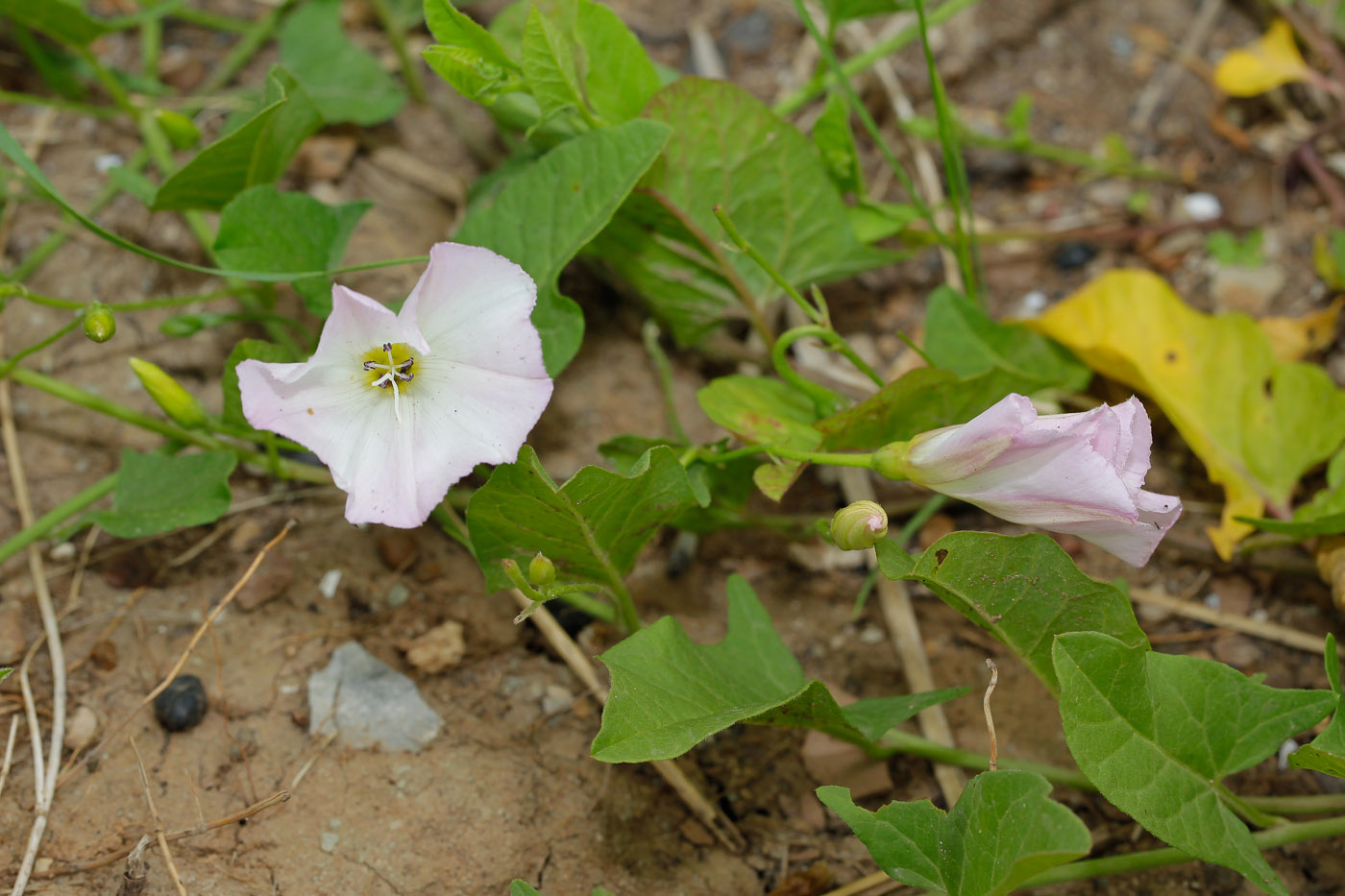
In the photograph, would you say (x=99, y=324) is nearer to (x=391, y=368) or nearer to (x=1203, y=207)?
(x=391, y=368)

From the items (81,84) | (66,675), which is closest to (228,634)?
(66,675)

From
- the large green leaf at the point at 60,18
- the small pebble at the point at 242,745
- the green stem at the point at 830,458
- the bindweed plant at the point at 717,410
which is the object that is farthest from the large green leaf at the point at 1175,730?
the large green leaf at the point at 60,18

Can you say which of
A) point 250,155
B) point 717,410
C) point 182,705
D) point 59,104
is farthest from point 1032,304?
point 59,104

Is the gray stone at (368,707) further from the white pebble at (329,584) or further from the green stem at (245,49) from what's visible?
the green stem at (245,49)

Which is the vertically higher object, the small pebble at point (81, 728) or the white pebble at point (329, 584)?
the white pebble at point (329, 584)

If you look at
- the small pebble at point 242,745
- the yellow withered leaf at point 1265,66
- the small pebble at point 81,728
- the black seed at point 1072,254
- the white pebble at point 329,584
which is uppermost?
the yellow withered leaf at point 1265,66

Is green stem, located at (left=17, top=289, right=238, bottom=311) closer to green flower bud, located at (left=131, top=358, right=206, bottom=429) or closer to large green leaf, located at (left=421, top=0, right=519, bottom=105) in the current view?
green flower bud, located at (left=131, top=358, right=206, bottom=429)

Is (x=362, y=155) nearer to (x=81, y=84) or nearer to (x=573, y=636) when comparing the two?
(x=81, y=84)
